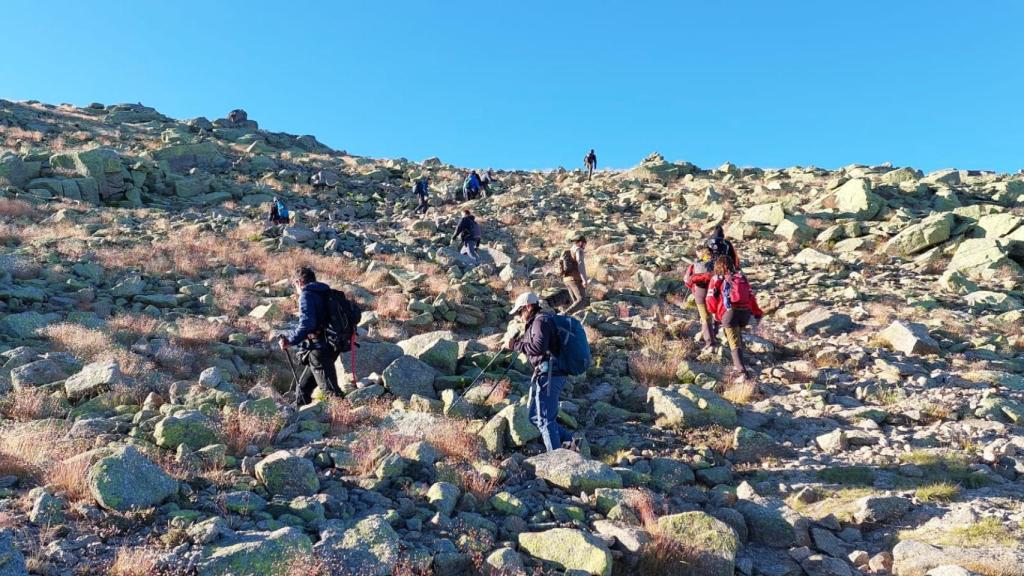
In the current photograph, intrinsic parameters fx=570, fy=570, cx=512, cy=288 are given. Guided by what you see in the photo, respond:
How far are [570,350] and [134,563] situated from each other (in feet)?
12.5

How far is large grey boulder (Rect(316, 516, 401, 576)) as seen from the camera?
11.4ft

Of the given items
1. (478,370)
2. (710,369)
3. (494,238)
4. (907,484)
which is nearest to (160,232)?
(494,238)

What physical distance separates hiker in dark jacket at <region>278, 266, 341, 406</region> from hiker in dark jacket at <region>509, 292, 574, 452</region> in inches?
94.0

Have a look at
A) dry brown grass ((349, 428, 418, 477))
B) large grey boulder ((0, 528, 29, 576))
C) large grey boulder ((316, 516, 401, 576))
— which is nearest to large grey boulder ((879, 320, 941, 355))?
dry brown grass ((349, 428, 418, 477))

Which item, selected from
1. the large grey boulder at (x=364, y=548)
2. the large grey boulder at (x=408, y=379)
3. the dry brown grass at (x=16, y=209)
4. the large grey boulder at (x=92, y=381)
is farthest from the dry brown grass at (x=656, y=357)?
the dry brown grass at (x=16, y=209)

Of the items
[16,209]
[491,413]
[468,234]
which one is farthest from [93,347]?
[16,209]

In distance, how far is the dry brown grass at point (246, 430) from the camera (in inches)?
206

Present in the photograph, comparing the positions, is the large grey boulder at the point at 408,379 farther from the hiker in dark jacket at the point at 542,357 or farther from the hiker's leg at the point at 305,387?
the hiker in dark jacket at the point at 542,357

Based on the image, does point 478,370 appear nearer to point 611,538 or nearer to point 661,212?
point 611,538

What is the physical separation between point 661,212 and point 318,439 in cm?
1992

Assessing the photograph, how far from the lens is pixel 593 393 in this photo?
322 inches

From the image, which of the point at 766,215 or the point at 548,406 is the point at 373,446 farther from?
the point at 766,215

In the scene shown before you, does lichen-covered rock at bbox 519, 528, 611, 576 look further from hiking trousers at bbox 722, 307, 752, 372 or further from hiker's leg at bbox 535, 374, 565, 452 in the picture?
hiking trousers at bbox 722, 307, 752, 372

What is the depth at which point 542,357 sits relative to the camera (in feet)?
18.9
